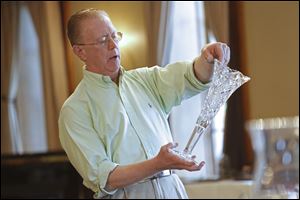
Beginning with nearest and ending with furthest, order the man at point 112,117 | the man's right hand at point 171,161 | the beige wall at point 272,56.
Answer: the man's right hand at point 171,161 < the man at point 112,117 < the beige wall at point 272,56

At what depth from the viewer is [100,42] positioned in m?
1.06

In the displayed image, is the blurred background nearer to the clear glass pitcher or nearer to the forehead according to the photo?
the clear glass pitcher

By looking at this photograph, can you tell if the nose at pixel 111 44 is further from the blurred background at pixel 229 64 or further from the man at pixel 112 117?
the blurred background at pixel 229 64

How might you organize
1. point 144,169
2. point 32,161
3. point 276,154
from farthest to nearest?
1. point 32,161
2. point 276,154
3. point 144,169

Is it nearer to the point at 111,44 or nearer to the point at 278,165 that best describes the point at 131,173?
the point at 111,44

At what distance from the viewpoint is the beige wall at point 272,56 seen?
172 inches

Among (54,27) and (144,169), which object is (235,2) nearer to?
(54,27)

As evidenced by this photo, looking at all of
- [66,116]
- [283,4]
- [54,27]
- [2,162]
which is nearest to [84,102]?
[66,116]

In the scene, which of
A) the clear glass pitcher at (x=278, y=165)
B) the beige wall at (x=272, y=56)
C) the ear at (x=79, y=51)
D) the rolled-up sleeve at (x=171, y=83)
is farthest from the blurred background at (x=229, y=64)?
the ear at (x=79, y=51)

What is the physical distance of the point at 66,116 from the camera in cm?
112

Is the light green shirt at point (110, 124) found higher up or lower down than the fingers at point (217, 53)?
lower down

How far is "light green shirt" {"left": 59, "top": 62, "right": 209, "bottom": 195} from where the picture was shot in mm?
1096

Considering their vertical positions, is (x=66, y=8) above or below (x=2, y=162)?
above

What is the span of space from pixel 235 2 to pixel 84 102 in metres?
3.77
